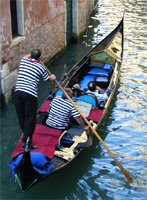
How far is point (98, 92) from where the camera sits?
244 inches

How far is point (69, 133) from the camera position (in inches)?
195

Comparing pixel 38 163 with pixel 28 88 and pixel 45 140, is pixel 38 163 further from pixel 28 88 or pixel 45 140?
pixel 28 88

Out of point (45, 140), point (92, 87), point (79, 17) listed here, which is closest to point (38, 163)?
point (45, 140)

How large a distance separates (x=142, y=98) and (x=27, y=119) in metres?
2.87

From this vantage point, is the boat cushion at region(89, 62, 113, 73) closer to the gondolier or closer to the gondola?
the gondola

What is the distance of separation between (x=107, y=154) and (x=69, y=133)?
2.30 feet

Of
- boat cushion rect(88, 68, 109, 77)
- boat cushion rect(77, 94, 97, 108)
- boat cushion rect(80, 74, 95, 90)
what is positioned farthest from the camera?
boat cushion rect(88, 68, 109, 77)

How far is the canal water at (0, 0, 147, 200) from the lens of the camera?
181 inches

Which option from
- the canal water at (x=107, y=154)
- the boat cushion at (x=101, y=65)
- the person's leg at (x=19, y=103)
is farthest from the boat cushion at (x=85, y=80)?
the person's leg at (x=19, y=103)

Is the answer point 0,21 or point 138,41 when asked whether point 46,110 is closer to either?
point 0,21

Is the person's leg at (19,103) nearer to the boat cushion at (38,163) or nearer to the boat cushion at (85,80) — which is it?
the boat cushion at (38,163)

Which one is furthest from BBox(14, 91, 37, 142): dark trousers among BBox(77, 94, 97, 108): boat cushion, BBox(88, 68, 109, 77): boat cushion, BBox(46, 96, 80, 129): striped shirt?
BBox(88, 68, 109, 77): boat cushion

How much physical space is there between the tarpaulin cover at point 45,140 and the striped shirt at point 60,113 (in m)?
0.08

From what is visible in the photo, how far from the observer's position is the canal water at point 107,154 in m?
4.59
